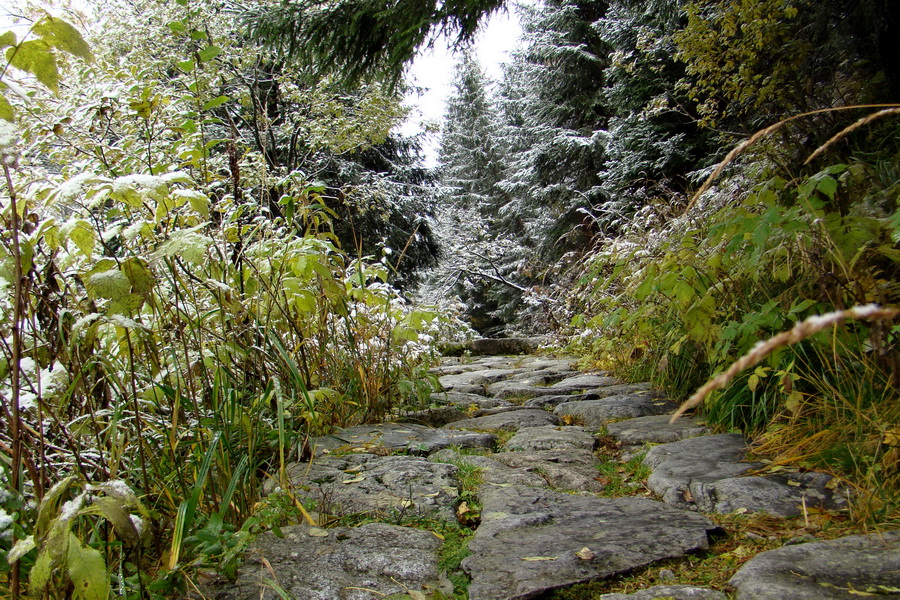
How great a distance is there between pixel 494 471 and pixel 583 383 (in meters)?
2.22

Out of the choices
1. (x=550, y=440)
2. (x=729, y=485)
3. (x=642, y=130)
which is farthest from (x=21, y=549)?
(x=642, y=130)

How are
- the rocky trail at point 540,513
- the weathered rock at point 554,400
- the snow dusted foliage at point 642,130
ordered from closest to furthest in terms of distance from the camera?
the rocky trail at point 540,513 → the weathered rock at point 554,400 → the snow dusted foliage at point 642,130

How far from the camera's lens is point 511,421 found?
2.87m

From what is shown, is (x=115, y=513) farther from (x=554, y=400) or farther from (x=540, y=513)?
(x=554, y=400)

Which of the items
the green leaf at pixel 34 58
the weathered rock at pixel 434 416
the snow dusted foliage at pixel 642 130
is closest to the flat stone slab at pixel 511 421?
the weathered rock at pixel 434 416

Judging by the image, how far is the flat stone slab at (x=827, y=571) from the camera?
3.17ft

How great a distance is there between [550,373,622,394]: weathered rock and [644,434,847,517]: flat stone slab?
6.00 ft

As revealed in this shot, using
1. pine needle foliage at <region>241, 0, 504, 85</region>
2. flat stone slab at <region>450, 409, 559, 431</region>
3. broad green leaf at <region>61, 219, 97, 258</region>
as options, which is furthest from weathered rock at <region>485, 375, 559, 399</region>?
broad green leaf at <region>61, 219, 97, 258</region>

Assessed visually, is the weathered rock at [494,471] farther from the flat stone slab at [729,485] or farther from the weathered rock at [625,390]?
the weathered rock at [625,390]

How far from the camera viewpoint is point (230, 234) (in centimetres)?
206

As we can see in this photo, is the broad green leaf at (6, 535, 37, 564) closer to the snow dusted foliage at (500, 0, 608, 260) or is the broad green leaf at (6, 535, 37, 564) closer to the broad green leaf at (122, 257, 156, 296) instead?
the broad green leaf at (122, 257, 156, 296)

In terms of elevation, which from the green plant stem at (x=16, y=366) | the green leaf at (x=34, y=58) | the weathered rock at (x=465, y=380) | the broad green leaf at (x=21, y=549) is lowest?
the weathered rock at (x=465, y=380)

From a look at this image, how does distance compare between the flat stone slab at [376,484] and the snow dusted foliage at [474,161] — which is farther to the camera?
the snow dusted foliage at [474,161]

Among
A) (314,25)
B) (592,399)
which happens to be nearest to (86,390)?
(592,399)
